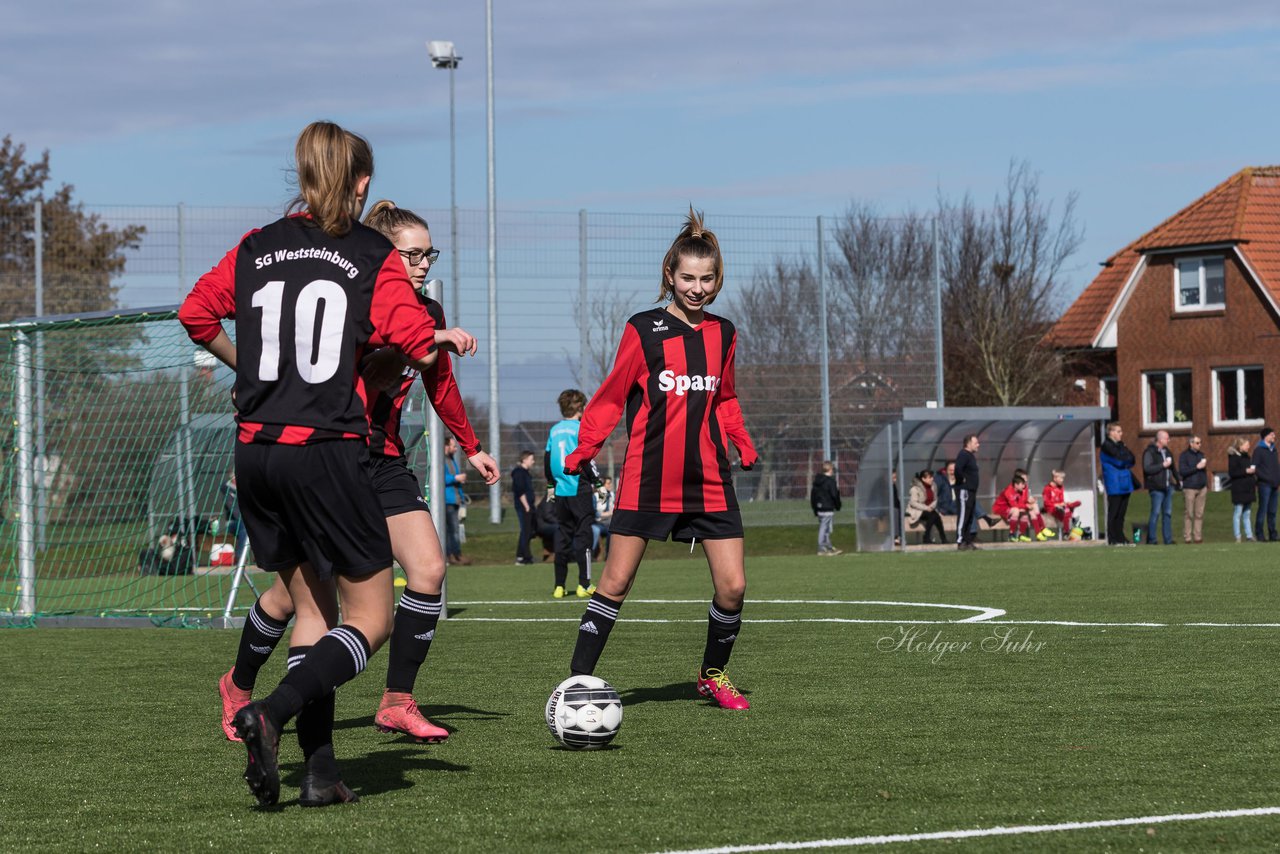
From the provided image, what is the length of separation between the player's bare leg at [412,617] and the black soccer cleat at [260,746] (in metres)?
1.95

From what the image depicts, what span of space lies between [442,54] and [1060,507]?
15.5 m

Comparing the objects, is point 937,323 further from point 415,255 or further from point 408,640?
point 408,640

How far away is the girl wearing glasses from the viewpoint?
20.4ft

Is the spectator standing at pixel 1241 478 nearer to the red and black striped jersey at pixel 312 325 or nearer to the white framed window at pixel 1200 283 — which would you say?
the white framed window at pixel 1200 283

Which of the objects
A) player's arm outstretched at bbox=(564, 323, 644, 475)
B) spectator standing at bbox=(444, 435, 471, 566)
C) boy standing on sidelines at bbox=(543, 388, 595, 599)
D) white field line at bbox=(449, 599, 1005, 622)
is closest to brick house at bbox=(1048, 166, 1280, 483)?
spectator standing at bbox=(444, 435, 471, 566)

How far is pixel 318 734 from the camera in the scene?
475 centimetres

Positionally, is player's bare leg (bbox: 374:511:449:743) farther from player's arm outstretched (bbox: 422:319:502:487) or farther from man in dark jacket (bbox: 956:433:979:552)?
man in dark jacket (bbox: 956:433:979:552)

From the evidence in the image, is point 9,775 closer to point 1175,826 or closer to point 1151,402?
point 1175,826

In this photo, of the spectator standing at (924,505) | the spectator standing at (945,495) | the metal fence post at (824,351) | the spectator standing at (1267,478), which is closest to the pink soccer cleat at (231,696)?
the spectator standing at (924,505)

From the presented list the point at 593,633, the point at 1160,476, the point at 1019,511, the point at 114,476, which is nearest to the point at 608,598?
the point at 593,633

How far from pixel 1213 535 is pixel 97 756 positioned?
89.3 ft

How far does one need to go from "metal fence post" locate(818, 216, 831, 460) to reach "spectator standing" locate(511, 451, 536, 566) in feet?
20.0

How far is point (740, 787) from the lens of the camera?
5059 millimetres

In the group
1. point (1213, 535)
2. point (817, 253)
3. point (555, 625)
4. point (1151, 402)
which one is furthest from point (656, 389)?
point (1151, 402)
